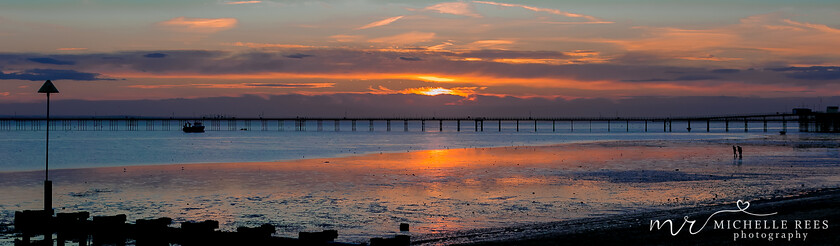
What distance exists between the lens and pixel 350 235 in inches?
711

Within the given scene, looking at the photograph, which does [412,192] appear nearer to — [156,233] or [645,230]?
[645,230]

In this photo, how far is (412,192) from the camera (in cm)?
2794

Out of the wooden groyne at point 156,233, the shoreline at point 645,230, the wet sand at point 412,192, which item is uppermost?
the wooden groyne at point 156,233

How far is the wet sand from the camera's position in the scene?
67.7ft

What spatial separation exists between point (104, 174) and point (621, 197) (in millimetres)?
27898

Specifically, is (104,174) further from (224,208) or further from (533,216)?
(533,216)

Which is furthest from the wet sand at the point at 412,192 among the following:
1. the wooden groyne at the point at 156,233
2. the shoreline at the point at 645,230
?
the wooden groyne at the point at 156,233

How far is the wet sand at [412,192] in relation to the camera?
20641 mm

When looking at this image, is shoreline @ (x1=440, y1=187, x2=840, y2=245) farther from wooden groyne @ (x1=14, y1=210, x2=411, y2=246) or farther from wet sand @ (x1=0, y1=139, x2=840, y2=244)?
wooden groyne @ (x1=14, y1=210, x2=411, y2=246)

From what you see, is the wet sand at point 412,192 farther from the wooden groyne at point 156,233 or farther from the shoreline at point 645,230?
the wooden groyne at point 156,233

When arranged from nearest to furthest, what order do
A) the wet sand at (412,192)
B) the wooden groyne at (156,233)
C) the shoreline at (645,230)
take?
the wooden groyne at (156,233) < the shoreline at (645,230) < the wet sand at (412,192)

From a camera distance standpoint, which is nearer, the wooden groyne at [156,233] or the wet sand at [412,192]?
the wooden groyne at [156,233]

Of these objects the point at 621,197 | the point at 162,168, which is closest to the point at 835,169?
the point at 621,197

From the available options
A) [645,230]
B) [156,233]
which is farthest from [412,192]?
[156,233]
